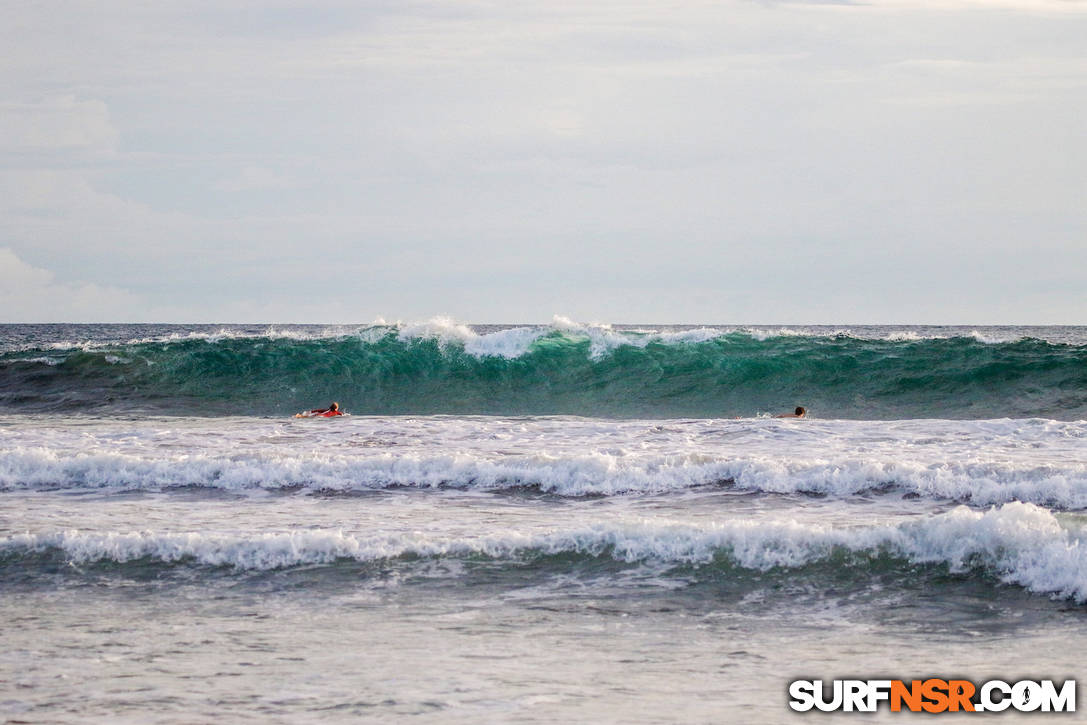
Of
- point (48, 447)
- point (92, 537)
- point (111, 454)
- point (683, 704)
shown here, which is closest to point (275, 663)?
point (683, 704)

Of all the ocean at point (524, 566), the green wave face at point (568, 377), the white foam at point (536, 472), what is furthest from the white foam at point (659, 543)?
the green wave face at point (568, 377)

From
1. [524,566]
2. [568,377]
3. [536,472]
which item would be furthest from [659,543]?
[568,377]

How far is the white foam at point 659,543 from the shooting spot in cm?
774

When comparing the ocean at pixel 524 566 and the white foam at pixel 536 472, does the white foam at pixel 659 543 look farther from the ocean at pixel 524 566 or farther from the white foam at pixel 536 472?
the white foam at pixel 536 472

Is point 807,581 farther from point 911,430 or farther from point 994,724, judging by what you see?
point 911,430

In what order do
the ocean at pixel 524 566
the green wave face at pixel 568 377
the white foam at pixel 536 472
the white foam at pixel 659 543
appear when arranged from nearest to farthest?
the ocean at pixel 524 566 < the white foam at pixel 659 543 < the white foam at pixel 536 472 < the green wave face at pixel 568 377

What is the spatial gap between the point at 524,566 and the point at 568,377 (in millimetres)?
17556

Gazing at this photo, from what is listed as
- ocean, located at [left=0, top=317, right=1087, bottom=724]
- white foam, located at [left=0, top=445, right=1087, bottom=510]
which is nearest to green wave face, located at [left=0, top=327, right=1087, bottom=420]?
ocean, located at [left=0, top=317, right=1087, bottom=724]

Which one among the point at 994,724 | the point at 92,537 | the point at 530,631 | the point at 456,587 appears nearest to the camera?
the point at 994,724

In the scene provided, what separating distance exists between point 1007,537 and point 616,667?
382cm

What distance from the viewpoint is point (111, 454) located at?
40.0ft

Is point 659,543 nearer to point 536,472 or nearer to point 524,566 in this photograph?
point 524,566

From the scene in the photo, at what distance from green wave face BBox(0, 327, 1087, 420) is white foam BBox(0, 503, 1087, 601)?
13.0 m

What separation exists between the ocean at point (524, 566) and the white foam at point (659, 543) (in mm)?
26
